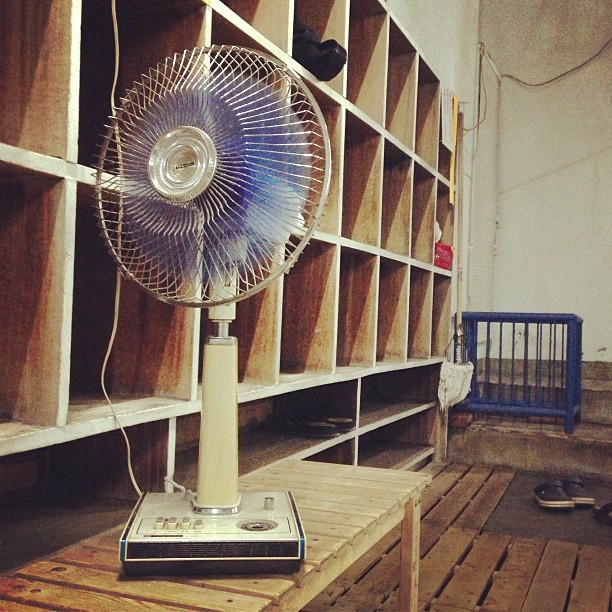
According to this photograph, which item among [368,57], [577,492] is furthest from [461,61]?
[577,492]

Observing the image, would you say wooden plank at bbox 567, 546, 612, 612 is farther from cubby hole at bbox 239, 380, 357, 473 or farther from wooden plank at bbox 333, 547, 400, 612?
cubby hole at bbox 239, 380, 357, 473

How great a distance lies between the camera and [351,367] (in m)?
2.98

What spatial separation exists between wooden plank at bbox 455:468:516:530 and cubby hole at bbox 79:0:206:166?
7.51 feet

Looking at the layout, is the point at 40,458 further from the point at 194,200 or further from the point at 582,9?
the point at 582,9

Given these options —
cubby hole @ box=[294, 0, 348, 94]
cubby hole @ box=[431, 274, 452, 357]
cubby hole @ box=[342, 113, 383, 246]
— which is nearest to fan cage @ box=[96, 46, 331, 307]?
cubby hole @ box=[294, 0, 348, 94]

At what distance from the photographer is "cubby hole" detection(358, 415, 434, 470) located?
3.79 metres

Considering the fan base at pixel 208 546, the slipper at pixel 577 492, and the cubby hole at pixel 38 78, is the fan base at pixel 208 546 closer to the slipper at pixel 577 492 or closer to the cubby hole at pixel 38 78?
the cubby hole at pixel 38 78

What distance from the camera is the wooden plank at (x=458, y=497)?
10.7 ft

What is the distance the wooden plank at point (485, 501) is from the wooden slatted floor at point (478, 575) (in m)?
0.01

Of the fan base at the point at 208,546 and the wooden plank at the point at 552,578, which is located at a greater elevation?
the fan base at the point at 208,546

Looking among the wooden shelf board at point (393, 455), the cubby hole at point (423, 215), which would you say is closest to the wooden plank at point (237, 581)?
the wooden shelf board at point (393, 455)

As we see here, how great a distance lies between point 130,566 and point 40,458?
0.84 m

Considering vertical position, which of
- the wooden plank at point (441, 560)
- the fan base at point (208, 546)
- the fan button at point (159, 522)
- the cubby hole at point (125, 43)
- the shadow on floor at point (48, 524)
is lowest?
the wooden plank at point (441, 560)

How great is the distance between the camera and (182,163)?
1.16m
